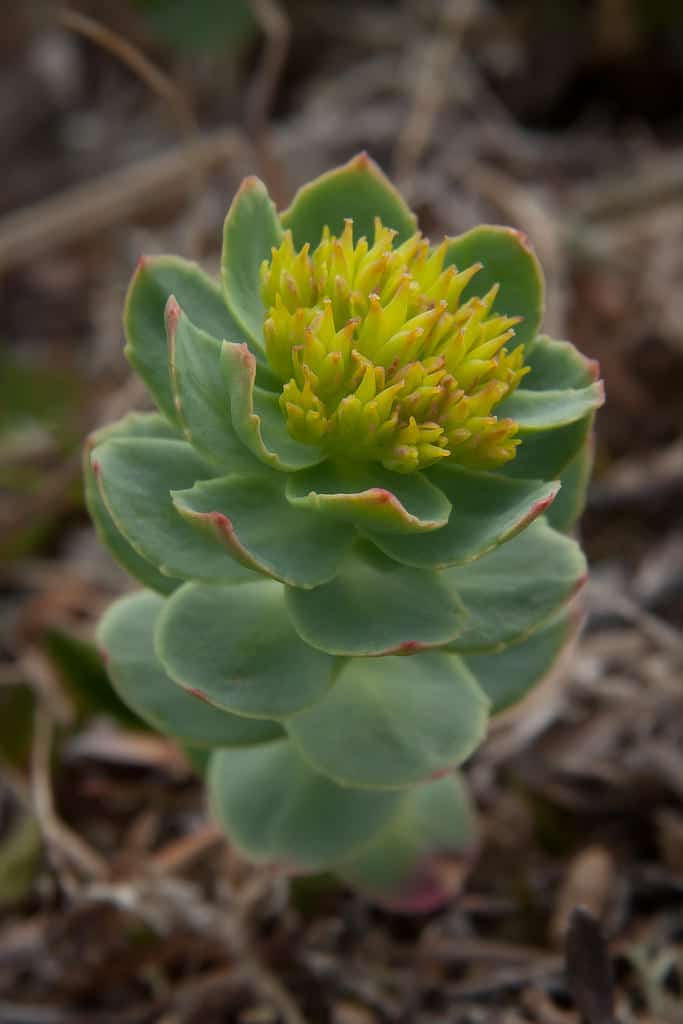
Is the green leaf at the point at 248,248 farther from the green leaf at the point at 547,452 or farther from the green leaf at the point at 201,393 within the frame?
the green leaf at the point at 547,452

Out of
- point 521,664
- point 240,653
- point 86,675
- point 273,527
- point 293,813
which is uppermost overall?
point 273,527

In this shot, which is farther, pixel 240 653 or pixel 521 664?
pixel 521 664

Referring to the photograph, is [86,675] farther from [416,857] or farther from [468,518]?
[468,518]

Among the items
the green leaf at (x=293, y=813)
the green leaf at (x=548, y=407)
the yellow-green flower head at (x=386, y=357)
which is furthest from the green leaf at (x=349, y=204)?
the green leaf at (x=293, y=813)

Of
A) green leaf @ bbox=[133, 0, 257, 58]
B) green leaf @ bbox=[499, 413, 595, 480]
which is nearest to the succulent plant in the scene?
green leaf @ bbox=[499, 413, 595, 480]

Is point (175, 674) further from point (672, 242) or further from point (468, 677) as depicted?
point (672, 242)

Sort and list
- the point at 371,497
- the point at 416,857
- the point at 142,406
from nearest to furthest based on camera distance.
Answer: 1. the point at 371,497
2. the point at 416,857
3. the point at 142,406

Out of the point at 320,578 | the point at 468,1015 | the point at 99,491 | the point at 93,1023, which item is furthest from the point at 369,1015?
the point at 99,491

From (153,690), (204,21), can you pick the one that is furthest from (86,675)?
(204,21)
